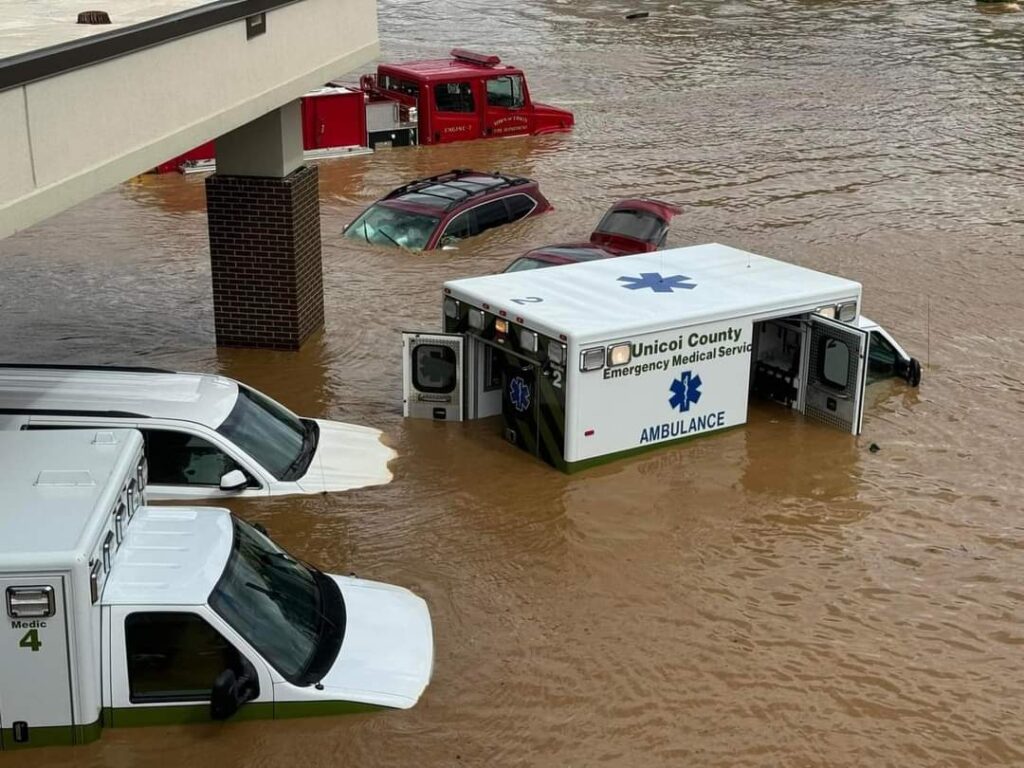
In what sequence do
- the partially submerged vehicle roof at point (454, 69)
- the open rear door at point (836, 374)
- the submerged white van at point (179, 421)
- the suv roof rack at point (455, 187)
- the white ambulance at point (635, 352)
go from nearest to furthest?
the submerged white van at point (179, 421)
the white ambulance at point (635, 352)
the open rear door at point (836, 374)
the suv roof rack at point (455, 187)
the partially submerged vehicle roof at point (454, 69)

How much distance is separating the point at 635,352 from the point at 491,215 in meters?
10.3

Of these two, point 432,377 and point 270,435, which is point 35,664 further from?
point 432,377

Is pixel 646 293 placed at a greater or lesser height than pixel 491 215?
greater

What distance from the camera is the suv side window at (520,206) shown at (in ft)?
80.6

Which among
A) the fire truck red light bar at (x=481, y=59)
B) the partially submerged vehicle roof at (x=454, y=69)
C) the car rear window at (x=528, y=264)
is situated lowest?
the car rear window at (x=528, y=264)

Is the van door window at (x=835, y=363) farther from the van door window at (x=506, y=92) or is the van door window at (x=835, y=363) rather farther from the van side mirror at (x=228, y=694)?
the van door window at (x=506, y=92)

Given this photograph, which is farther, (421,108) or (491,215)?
(421,108)

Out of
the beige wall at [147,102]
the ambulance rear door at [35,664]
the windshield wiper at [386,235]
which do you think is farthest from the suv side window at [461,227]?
the ambulance rear door at [35,664]

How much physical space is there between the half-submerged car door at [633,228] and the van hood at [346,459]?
7.20m

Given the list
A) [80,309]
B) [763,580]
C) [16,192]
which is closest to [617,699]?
[763,580]

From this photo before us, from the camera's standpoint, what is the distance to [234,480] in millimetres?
12023

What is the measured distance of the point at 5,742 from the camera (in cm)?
845

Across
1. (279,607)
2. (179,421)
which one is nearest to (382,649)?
(279,607)

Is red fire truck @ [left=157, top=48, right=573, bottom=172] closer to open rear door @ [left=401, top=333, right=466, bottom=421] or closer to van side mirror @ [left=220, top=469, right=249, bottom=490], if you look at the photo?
open rear door @ [left=401, top=333, right=466, bottom=421]
